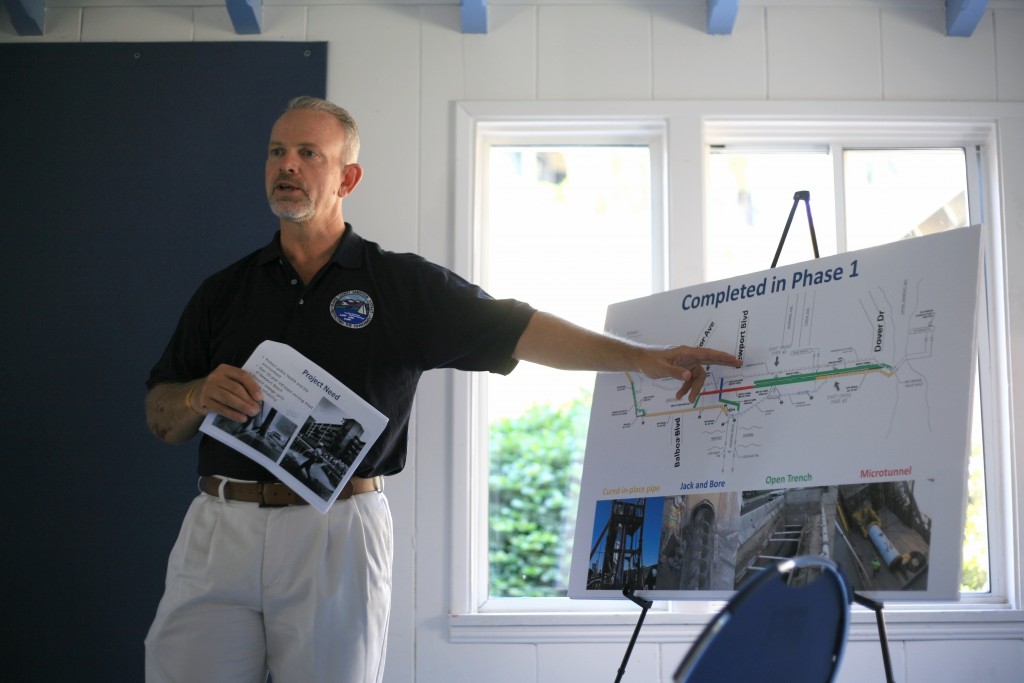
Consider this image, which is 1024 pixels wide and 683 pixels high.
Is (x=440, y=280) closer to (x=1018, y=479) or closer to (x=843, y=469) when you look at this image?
(x=843, y=469)

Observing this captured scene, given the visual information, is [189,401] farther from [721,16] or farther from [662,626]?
[721,16]

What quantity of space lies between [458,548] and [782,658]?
5.26 feet

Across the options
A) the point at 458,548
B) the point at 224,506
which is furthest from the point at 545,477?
the point at 224,506

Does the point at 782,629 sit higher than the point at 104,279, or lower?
lower

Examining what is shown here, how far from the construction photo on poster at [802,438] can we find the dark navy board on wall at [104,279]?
135 cm

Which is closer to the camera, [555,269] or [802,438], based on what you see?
[802,438]

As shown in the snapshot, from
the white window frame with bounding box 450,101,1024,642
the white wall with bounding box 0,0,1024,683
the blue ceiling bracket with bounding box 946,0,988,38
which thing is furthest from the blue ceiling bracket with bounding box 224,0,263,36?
the blue ceiling bracket with bounding box 946,0,988,38

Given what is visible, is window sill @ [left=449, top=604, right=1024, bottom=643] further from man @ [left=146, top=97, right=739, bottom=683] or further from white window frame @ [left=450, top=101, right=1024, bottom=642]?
man @ [left=146, top=97, right=739, bottom=683]

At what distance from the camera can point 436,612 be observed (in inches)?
107

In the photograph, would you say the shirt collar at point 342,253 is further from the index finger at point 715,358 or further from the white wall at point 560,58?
the index finger at point 715,358

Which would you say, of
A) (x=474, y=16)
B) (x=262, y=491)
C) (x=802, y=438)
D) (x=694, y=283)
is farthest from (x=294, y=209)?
(x=694, y=283)

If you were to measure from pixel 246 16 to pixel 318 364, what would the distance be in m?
1.38

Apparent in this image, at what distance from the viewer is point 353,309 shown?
2.05 meters

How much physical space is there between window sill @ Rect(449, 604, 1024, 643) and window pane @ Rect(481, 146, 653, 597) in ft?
0.95
